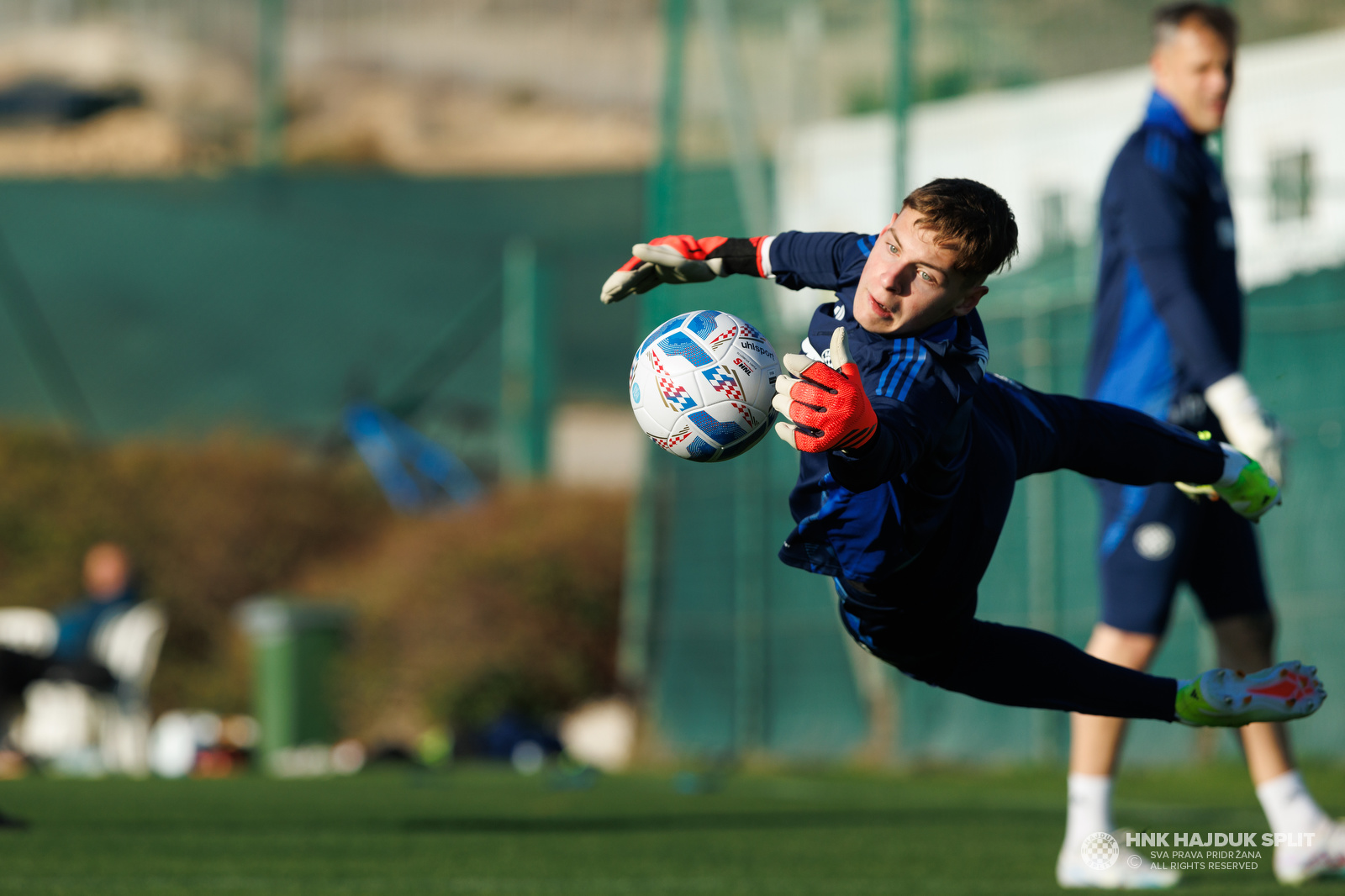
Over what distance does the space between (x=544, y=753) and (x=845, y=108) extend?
5.57 m

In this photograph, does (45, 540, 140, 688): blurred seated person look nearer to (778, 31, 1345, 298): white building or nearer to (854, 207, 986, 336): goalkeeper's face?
(778, 31, 1345, 298): white building

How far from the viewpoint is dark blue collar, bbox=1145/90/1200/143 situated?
538cm

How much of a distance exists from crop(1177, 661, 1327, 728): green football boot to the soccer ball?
1238mm

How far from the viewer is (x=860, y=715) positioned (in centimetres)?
1227

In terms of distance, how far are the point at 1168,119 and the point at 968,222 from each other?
2.04 metres

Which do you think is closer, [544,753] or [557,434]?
[544,753]

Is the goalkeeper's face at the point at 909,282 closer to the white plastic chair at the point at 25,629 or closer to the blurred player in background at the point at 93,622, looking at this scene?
the blurred player in background at the point at 93,622

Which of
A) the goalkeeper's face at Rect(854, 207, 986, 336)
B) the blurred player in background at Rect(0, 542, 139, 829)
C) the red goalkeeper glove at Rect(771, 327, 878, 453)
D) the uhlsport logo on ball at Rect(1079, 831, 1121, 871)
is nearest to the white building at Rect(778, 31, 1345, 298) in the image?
the uhlsport logo on ball at Rect(1079, 831, 1121, 871)

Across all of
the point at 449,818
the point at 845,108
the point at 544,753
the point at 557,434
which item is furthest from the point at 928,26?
the point at 557,434

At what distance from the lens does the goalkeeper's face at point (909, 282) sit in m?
3.67

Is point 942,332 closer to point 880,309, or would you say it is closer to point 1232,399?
point 880,309

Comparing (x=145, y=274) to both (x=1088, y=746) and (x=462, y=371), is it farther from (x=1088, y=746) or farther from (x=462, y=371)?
(x=1088, y=746)

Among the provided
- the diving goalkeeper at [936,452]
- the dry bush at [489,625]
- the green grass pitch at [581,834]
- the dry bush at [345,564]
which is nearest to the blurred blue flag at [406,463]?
the dry bush at [345,564]

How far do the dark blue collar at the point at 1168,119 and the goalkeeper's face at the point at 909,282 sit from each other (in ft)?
6.42
